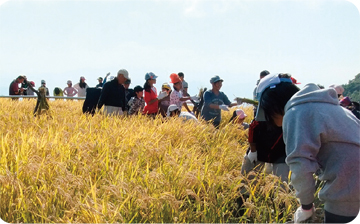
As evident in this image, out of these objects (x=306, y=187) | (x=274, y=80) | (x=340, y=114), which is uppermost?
(x=274, y=80)

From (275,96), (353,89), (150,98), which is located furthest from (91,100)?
(353,89)

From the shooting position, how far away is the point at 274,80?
237cm

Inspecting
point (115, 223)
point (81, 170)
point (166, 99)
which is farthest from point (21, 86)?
point (115, 223)

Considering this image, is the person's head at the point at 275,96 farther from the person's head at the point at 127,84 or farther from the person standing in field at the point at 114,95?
the person's head at the point at 127,84

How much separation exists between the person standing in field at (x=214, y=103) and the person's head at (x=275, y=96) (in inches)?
171

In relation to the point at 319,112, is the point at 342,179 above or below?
below

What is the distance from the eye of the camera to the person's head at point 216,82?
6855mm

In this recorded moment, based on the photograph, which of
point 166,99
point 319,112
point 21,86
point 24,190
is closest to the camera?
point 319,112

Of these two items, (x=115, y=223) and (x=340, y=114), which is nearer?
(x=340, y=114)

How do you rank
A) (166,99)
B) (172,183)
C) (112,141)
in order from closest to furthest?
(172,183) < (112,141) < (166,99)

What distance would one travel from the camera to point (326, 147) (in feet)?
6.30

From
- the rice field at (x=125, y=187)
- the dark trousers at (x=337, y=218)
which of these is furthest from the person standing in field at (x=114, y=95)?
the dark trousers at (x=337, y=218)

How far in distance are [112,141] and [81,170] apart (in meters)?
1.11

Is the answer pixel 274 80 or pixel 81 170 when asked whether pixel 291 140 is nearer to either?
pixel 274 80
